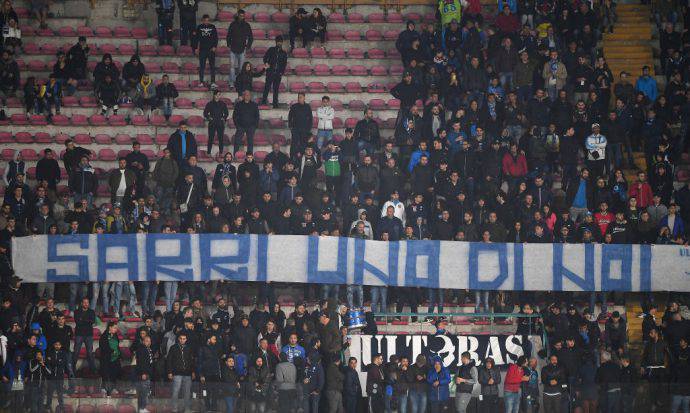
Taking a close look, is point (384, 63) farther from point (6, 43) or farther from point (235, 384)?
point (235, 384)

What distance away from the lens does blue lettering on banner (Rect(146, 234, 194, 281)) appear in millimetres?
26938

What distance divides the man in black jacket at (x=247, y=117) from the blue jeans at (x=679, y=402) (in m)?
10.4

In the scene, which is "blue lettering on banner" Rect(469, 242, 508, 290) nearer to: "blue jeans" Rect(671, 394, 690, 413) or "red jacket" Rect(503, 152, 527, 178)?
"red jacket" Rect(503, 152, 527, 178)

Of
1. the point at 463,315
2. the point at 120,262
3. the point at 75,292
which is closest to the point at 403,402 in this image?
the point at 463,315

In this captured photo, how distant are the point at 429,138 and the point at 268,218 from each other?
4.33 meters

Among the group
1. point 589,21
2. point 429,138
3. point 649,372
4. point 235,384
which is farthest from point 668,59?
point 235,384

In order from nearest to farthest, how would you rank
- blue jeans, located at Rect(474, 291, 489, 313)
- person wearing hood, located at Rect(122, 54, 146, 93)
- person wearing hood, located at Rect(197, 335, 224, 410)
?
person wearing hood, located at Rect(197, 335, 224, 410) → blue jeans, located at Rect(474, 291, 489, 313) → person wearing hood, located at Rect(122, 54, 146, 93)

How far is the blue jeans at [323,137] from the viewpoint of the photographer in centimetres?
3016

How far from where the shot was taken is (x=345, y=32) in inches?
1328

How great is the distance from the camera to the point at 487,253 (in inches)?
1071

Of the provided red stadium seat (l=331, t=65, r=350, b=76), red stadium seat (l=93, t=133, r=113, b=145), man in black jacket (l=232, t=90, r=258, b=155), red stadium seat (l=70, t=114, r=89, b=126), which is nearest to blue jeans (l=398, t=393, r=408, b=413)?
man in black jacket (l=232, t=90, r=258, b=155)

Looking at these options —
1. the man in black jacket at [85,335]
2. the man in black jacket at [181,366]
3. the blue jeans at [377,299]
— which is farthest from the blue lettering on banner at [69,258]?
the blue jeans at [377,299]

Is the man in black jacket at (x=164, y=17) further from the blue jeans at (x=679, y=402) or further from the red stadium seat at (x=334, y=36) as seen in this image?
the blue jeans at (x=679, y=402)

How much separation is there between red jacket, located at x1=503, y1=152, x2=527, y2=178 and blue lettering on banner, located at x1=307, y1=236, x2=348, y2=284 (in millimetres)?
4079
